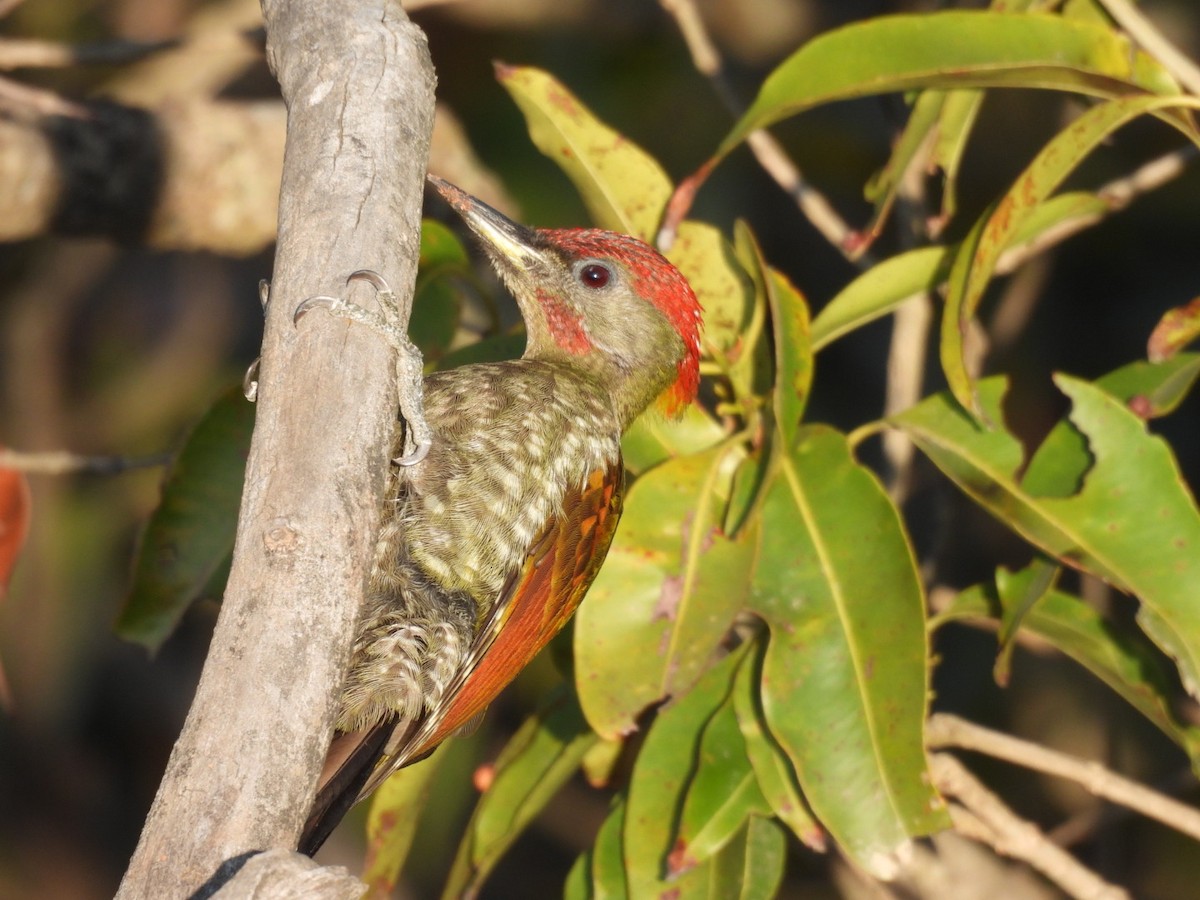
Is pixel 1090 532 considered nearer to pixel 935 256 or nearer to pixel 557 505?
pixel 935 256

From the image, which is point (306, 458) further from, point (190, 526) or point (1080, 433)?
point (1080, 433)

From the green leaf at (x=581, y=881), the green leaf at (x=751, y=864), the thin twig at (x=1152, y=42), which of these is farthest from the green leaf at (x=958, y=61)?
the green leaf at (x=581, y=881)

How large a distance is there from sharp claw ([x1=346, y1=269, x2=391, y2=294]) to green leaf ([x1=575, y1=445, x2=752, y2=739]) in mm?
819

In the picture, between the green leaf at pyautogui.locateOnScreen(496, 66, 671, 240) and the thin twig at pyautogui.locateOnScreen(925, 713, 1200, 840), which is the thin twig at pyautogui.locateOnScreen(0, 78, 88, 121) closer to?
the green leaf at pyautogui.locateOnScreen(496, 66, 671, 240)

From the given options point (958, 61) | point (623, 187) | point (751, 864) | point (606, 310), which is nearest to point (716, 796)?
point (751, 864)

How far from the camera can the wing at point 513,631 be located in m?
2.17

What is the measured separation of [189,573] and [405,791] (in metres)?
0.58

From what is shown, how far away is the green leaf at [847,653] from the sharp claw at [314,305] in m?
1.05

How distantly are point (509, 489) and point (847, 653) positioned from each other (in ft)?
2.15

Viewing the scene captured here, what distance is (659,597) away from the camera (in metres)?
2.44

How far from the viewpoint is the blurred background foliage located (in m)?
4.50

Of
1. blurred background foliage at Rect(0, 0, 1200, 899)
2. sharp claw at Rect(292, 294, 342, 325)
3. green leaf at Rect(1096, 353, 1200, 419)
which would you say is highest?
sharp claw at Rect(292, 294, 342, 325)

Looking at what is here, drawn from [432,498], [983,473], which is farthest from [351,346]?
[983,473]

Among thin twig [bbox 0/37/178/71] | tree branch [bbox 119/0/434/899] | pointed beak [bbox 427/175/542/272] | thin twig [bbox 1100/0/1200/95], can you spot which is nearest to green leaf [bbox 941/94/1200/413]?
thin twig [bbox 1100/0/1200/95]
